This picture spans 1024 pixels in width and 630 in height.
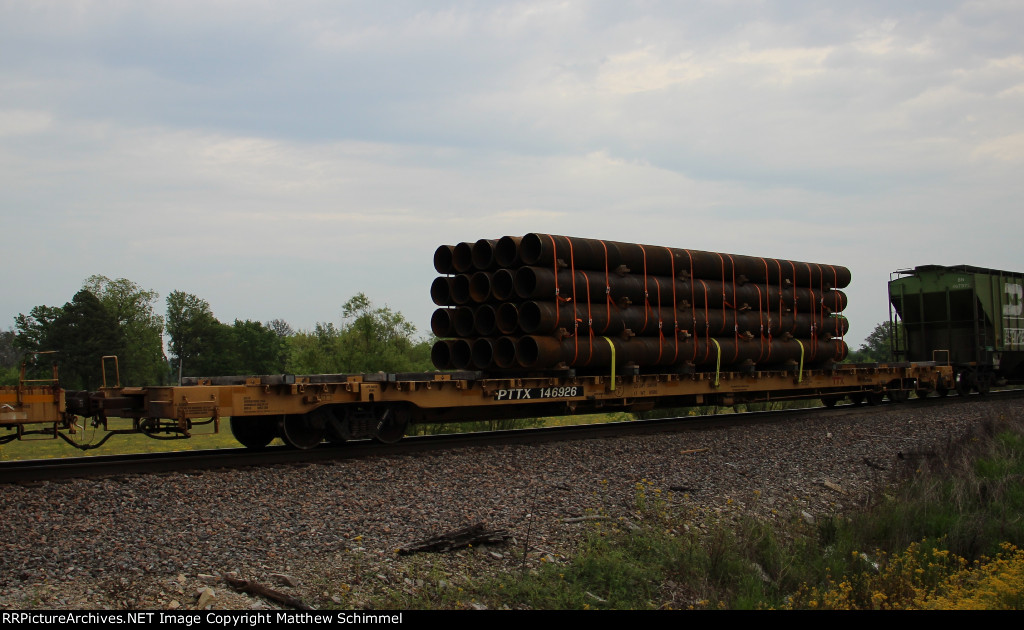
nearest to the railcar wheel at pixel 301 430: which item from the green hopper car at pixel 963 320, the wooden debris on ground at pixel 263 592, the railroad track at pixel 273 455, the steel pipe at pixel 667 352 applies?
the railroad track at pixel 273 455

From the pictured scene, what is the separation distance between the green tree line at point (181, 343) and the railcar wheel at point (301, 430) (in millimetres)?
2063

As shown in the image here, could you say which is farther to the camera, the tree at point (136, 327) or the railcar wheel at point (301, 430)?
the tree at point (136, 327)

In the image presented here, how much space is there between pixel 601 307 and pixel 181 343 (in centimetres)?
4302

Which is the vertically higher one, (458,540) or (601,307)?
(601,307)

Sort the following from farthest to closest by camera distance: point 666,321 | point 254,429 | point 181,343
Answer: point 181,343
point 666,321
point 254,429

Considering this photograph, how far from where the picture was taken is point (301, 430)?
34.1ft

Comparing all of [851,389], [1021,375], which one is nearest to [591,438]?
[851,389]

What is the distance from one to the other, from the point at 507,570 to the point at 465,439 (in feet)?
18.8

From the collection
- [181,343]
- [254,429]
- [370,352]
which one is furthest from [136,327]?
[254,429]

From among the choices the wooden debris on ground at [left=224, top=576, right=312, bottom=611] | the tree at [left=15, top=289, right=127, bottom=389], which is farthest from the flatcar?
the tree at [left=15, top=289, right=127, bottom=389]

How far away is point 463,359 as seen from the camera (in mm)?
12961

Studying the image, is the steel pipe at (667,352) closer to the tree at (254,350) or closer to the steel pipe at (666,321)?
the steel pipe at (666,321)

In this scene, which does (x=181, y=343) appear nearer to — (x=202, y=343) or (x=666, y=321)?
(x=202, y=343)

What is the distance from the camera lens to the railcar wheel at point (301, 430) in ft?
33.3
